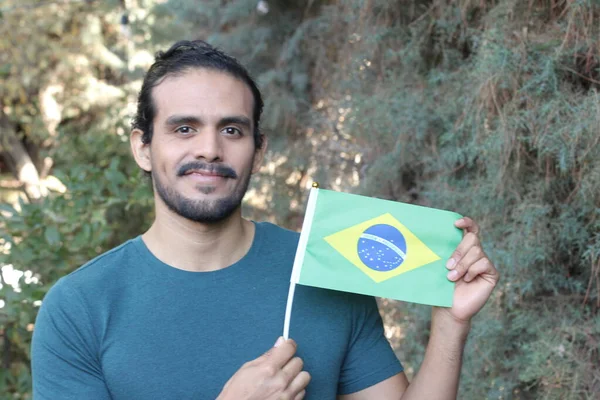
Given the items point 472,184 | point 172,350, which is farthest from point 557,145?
point 172,350

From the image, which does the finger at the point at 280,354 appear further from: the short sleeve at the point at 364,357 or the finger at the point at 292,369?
the short sleeve at the point at 364,357

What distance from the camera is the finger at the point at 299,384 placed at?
1.63 m

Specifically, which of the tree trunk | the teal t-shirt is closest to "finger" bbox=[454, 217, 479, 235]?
the teal t-shirt

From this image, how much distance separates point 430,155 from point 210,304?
161cm

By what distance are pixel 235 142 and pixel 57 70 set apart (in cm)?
999

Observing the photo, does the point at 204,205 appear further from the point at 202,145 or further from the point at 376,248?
the point at 376,248

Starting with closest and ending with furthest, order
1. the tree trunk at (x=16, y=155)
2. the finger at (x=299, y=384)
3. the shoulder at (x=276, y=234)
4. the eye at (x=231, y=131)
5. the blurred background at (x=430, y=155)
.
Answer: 1. the finger at (x=299, y=384)
2. the eye at (x=231, y=131)
3. the shoulder at (x=276, y=234)
4. the blurred background at (x=430, y=155)
5. the tree trunk at (x=16, y=155)

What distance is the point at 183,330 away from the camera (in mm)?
1717

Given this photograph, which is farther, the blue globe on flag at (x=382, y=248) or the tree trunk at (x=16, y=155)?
the tree trunk at (x=16, y=155)

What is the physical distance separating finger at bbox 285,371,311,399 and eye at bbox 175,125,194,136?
643mm

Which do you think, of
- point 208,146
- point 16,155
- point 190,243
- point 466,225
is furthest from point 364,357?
point 16,155

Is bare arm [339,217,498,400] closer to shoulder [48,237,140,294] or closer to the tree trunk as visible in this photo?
shoulder [48,237,140,294]

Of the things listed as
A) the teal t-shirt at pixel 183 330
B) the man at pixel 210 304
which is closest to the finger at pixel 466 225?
the man at pixel 210 304

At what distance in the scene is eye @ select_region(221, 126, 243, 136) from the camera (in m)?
1.84
